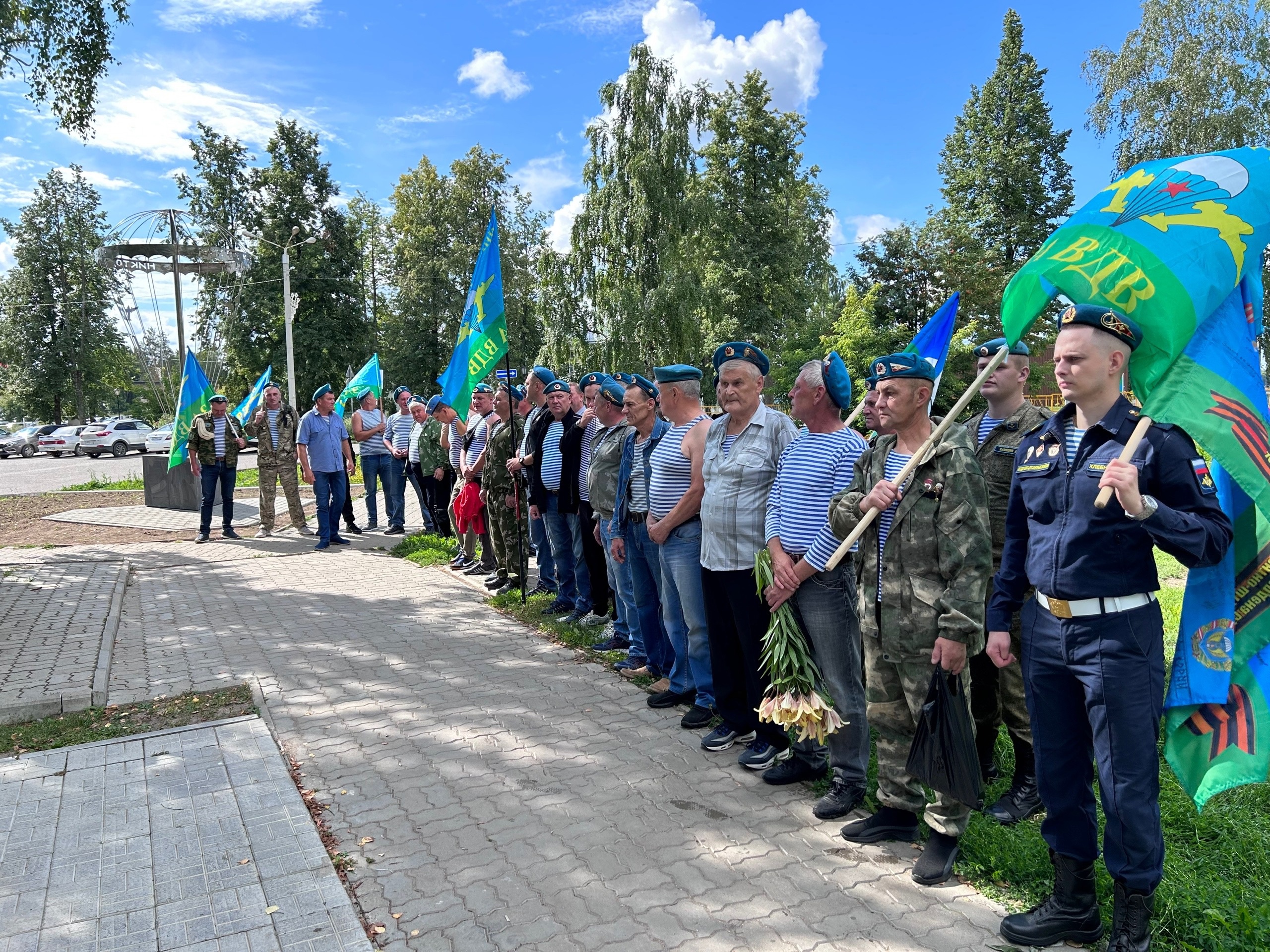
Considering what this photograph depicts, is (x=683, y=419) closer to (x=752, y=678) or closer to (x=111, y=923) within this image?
(x=752, y=678)

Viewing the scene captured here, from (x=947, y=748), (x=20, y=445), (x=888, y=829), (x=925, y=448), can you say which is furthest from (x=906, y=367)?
(x=20, y=445)

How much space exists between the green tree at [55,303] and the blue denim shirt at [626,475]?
5724 cm

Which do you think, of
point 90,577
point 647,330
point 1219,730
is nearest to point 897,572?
point 1219,730

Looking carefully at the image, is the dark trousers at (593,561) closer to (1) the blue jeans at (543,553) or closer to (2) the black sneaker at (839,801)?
(1) the blue jeans at (543,553)

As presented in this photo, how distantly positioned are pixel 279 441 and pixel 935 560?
11910 mm

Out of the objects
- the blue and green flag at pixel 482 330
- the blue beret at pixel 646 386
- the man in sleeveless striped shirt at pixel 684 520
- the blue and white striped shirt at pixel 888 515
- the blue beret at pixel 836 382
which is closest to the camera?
the blue and white striped shirt at pixel 888 515

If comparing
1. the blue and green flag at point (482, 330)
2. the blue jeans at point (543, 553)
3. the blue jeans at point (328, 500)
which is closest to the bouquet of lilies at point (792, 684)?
the blue jeans at point (543, 553)

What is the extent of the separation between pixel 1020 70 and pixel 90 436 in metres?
48.5

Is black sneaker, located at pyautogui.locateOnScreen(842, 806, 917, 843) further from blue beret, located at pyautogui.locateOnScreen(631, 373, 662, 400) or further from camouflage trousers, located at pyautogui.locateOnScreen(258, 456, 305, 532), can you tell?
camouflage trousers, located at pyautogui.locateOnScreen(258, 456, 305, 532)

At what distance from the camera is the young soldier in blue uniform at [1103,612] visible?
263cm

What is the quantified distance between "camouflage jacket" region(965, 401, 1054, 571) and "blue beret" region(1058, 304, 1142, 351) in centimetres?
139

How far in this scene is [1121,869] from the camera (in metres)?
2.74

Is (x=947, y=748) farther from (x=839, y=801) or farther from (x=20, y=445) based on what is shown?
(x=20, y=445)

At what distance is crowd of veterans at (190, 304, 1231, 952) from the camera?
2.70 m
